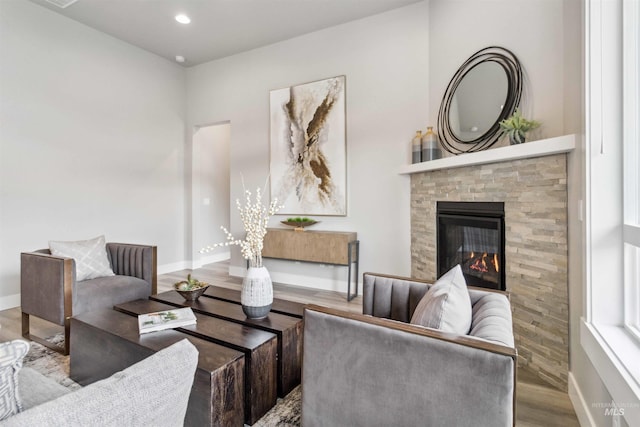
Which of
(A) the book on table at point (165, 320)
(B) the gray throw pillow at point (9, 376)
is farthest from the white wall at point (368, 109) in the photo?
(B) the gray throw pillow at point (9, 376)

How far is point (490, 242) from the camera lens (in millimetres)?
2461

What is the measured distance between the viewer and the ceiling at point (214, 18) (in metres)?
3.49

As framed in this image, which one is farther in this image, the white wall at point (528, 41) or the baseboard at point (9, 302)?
the baseboard at point (9, 302)

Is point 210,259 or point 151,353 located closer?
point 151,353

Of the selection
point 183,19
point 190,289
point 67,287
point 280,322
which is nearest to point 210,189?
point 183,19

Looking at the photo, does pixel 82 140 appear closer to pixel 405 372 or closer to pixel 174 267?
pixel 174 267

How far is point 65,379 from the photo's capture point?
1926mm

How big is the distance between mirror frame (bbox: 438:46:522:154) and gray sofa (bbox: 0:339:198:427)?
2.67m

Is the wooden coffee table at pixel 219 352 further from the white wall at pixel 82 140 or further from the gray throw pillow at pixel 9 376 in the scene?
the white wall at pixel 82 140

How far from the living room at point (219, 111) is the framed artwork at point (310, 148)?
A: 134mm

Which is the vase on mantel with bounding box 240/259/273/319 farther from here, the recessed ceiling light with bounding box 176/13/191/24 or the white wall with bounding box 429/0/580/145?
the recessed ceiling light with bounding box 176/13/191/24

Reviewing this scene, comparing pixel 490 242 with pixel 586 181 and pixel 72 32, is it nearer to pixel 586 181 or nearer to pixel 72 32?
pixel 586 181

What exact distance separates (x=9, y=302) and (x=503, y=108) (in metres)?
5.19

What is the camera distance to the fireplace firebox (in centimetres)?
236
